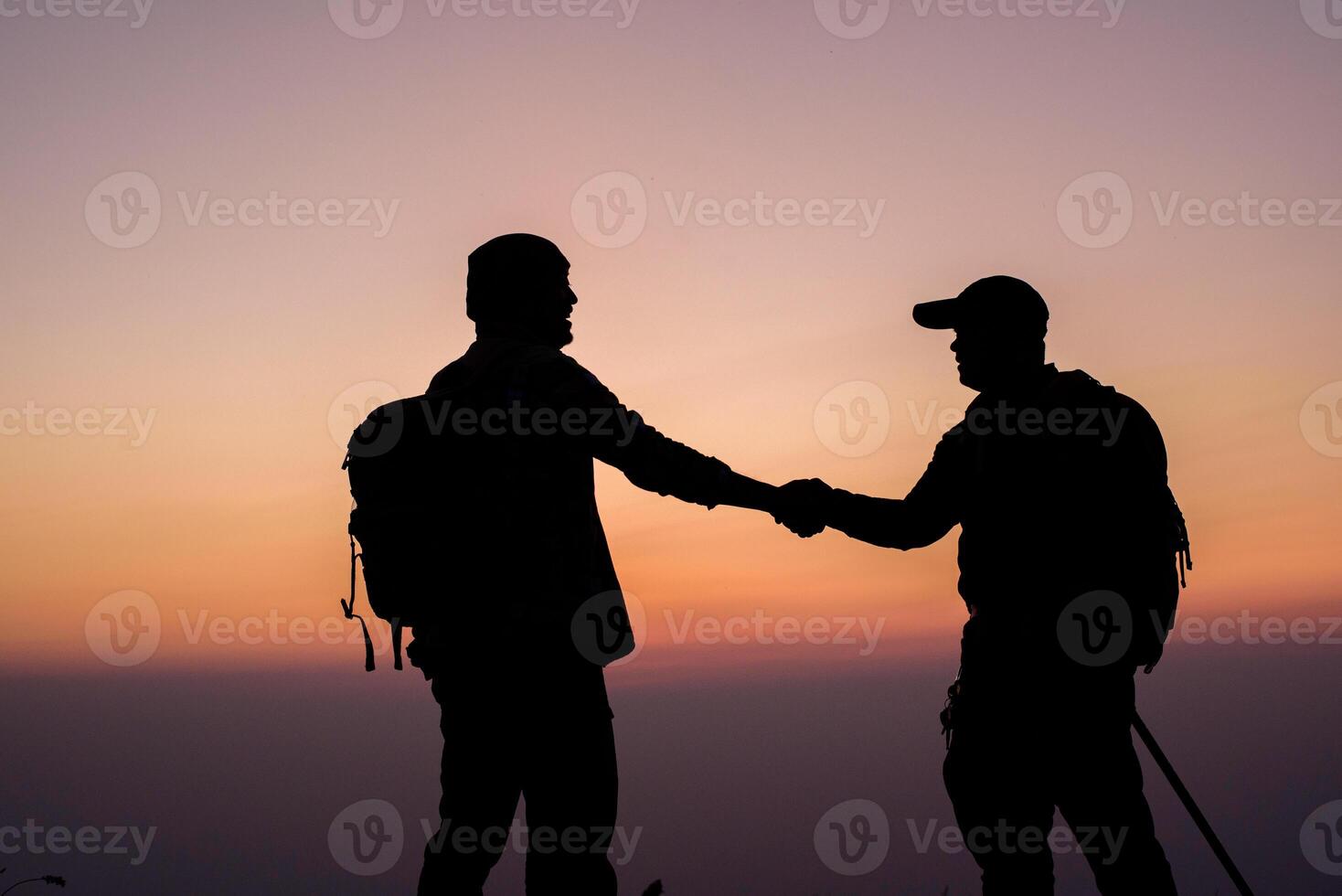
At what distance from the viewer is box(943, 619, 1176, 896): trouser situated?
5211 millimetres

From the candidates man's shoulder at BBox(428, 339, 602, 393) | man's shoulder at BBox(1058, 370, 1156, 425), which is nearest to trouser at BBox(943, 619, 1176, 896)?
man's shoulder at BBox(1058, 370, 1156, 425)

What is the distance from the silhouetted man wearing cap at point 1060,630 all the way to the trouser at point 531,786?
1944mm

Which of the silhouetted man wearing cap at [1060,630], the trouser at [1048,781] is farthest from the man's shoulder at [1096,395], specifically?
the trouser at [1048,781]

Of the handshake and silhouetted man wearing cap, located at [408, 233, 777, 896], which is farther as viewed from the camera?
the handshake

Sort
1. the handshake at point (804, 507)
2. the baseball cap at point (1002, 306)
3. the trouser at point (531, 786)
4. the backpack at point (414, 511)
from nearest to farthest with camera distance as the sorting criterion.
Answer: the trouser at point (531, 786)
the backpack at point (414, 511)
the baseball cap at point (1002, 306)
the handshake at point (804, 507)

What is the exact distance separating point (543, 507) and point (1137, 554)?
9.02 ft

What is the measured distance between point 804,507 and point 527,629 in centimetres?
285

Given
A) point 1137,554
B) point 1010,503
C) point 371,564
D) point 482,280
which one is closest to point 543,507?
point 371,564

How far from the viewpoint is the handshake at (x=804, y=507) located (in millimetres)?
7133

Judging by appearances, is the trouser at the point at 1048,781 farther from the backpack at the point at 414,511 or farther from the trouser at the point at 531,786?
the backpack at the point at 414,511

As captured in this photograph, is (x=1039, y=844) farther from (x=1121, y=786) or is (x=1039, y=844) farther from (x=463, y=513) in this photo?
(x=463, y=513)

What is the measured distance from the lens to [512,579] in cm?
483

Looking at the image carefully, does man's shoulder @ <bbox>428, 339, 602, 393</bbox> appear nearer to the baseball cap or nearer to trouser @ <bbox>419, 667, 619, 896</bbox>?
trouser @ <bbox>419, 667, 619, 896</bbox>

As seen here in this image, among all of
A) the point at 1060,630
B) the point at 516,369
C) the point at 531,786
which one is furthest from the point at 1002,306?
the point at 531,786
